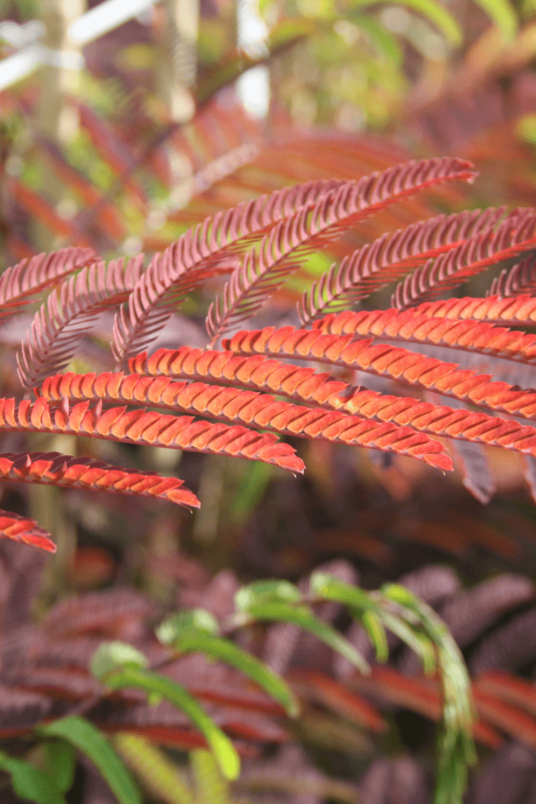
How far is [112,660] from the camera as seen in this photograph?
1.44ft

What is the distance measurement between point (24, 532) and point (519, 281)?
0.84ft

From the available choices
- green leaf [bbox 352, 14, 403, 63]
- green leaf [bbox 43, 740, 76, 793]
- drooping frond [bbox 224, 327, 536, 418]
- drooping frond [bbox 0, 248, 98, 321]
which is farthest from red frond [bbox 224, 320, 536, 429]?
green leaf [bbox 352, 14, 403, 63]

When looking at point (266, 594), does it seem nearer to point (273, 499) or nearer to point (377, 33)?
point (273, 499)

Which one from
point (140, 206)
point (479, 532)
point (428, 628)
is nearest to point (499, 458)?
point (479, 532)

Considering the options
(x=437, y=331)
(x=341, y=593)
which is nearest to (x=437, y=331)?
(x=437, y=331)

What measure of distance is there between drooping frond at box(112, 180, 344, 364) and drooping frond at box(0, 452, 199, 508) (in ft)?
0.20

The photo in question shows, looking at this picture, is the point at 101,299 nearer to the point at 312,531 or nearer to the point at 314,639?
the point at 314,639

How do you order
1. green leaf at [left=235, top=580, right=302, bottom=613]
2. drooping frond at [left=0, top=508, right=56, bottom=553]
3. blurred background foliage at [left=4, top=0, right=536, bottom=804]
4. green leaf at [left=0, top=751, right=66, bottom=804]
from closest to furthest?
1. drooping frond at [left=0, top=508, right=56, bottom=553]
2. green leaf at [left=0, top=751, right=66, bottom=804]
3. green leaf at [left=235, top=580, right=302, bottom=613]
4. blurred background foliage at [left=4, top=0, right=536, bottom=804]

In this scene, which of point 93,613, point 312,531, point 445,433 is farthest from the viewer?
point 312,531

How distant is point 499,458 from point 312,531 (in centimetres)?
27

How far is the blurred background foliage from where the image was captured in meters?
0.65

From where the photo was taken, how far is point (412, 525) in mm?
855

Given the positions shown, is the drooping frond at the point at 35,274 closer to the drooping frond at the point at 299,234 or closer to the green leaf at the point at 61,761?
the drooping frond at the point at 299,234

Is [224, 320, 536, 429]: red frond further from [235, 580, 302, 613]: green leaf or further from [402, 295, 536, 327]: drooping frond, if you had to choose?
[235, 580, 302, 613]: green leaf
